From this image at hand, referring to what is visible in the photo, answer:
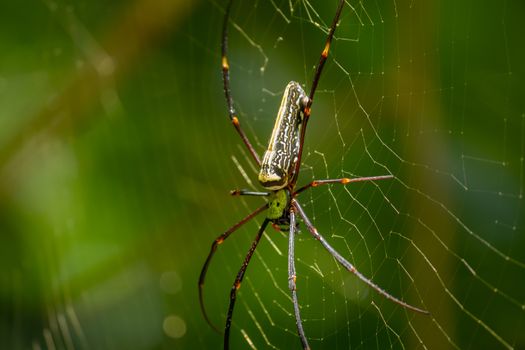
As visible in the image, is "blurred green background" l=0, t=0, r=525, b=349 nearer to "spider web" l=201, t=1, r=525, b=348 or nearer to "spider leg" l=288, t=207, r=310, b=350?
"spider web" l=201, t=1, r=525, b=348

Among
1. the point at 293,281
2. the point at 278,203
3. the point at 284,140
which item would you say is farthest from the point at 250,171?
the point at 293,281

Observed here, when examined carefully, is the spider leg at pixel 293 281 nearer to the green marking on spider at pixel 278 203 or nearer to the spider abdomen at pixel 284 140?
the green marking on spider at pixel 278 203

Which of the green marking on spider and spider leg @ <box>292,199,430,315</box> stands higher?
the green marking on spider

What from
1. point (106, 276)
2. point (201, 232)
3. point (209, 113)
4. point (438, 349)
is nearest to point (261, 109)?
point (209, 113)

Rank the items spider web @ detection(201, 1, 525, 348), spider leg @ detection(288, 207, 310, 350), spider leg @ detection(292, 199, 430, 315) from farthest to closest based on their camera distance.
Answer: spider web @ detection(201, 1, 525, 348) < spider leg @ detection(288, 207, 310, 350) < spider leg @ detection(292, 199, 430, 315)

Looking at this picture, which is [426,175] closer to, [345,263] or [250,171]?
[345,263]

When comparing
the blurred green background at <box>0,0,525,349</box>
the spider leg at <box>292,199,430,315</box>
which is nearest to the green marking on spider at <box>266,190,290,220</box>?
the spider leg at <box>292,199,430,315</box>

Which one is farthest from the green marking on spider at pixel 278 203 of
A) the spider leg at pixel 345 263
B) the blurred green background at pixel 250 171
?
the blurred green background at pixel 250 171
